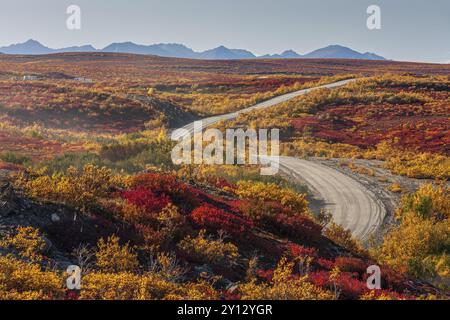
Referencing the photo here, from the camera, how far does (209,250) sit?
31.1 ft

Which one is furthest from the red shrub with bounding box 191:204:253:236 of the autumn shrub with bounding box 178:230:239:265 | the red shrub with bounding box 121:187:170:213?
the autumn shrub with bounding box 178:230:239:265

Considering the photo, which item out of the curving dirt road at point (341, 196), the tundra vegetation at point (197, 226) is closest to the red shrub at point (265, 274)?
the tundra vegetation at point (197, 226)

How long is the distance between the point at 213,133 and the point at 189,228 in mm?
31722

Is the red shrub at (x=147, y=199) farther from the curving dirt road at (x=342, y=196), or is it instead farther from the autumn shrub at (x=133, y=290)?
the curving dirt road at (x=342, y=196)

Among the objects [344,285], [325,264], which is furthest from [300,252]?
[344,285]

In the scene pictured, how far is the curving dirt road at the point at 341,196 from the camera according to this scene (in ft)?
66.2

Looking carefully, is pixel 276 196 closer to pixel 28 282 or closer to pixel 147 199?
pixel 147 199

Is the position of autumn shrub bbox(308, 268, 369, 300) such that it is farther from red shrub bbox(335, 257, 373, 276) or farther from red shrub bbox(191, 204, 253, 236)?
red shrub bbox(191, 204, 253, 236)

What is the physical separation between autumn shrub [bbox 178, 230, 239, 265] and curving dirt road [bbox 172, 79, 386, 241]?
397 inches

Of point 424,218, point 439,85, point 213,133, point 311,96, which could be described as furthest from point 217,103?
point 424,218

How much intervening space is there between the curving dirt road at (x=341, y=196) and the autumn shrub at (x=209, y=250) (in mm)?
10088

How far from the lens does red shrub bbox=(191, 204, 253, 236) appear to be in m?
11.3

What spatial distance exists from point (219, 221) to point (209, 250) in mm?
2050
